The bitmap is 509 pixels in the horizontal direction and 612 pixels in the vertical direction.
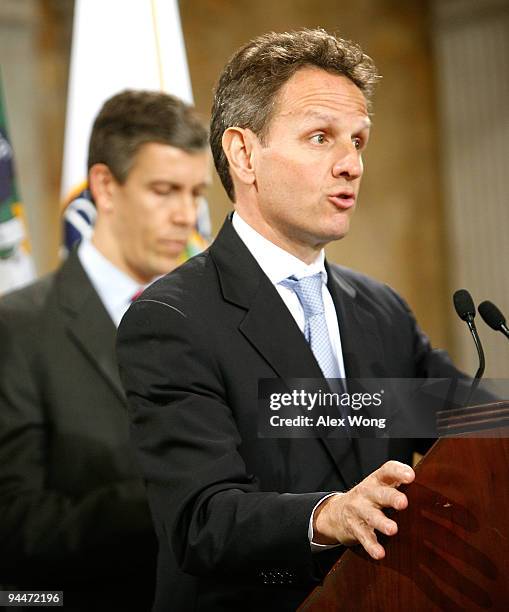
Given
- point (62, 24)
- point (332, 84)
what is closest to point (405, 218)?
point (62, 24)

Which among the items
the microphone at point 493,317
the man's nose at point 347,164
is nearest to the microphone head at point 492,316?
the microphone at point 493,317

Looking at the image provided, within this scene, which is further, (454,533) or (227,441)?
(227,441)

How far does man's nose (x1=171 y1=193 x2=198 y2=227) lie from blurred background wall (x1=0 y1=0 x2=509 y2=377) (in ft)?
7.22

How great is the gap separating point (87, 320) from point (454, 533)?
1.65 metres

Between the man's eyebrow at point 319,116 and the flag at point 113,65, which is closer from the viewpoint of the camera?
the man's eyebrow at point 319,116

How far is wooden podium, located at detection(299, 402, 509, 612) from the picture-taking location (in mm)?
1373

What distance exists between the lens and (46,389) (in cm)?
270

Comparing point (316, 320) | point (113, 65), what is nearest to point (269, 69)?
point (316, 320)

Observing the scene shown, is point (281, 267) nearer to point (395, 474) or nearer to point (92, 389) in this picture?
point (395, 474)

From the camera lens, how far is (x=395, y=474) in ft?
4.34

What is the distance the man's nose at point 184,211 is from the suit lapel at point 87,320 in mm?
327

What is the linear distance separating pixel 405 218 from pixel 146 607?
3761 millimetres

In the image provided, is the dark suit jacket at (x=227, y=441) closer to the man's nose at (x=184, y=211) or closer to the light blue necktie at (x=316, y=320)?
the light blue necktie at (x=316, y=320)

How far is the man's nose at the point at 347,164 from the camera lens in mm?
1844
